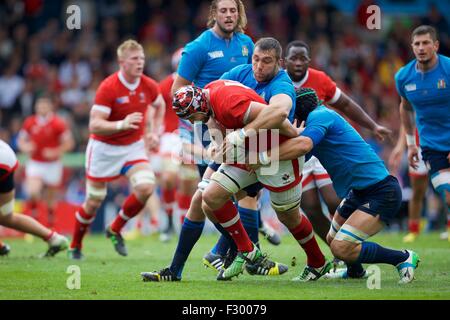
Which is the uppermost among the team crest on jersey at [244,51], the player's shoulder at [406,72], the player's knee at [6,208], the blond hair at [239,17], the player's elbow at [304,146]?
the blond hair at [239,17]

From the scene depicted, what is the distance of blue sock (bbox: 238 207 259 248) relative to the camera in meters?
9.10

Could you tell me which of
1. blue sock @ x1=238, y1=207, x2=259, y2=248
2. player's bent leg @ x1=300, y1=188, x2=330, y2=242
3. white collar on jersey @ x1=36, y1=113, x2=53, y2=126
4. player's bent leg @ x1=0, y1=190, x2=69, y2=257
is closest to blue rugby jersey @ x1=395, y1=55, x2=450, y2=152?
player's bent leg @ x1=300, y1=188, x2=330, y2=242

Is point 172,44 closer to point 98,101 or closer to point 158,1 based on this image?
point 158,1

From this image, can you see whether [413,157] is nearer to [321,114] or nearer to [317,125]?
[321,114]

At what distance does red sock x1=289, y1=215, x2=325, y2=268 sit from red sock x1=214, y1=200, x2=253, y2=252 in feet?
1.62

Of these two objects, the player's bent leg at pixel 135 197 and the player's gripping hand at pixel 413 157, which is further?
the player's bent leg at pixel 135 197

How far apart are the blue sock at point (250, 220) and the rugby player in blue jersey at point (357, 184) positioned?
145 centimetres

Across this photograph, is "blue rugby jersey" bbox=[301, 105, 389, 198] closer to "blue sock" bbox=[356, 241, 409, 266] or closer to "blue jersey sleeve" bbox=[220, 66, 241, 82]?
"blue sock" bbox=[356, 241, 409, 266]

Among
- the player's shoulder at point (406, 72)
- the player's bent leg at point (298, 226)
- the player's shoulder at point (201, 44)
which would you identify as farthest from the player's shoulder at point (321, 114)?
the player's shoulder at point (406, 72)

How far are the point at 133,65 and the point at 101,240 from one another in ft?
15.3

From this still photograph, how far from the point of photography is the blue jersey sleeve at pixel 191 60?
364 inches

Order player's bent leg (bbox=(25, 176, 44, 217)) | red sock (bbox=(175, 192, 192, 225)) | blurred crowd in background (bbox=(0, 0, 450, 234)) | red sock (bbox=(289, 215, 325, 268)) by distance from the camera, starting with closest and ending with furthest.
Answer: red sock (bbox=(289, 215, 325, 268)), red sock (bbox=(175, 192, 192, 225)), player's bent leg (bbox=(25, 176, 44, 217)), blurred crowd in background (bbox=(0, 0, 450, 234))

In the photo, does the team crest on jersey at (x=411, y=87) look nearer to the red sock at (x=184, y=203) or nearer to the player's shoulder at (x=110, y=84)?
the player's shoulder at (x=110, y=84)

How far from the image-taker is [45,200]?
17109mm
